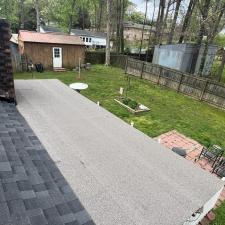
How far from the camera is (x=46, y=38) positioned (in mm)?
22781

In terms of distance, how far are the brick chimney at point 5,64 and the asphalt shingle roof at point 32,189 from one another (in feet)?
7.95

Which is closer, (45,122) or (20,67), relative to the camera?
(45,122)

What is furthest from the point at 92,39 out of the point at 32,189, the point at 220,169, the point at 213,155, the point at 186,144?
the point at 32,189

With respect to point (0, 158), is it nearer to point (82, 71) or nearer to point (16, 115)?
point (16, 115)

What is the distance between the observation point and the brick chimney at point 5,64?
6512mm

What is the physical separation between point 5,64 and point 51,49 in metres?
17.4

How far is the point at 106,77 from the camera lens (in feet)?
74.7

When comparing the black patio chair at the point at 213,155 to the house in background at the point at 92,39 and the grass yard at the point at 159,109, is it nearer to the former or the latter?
the grass yard at the point at 159,109

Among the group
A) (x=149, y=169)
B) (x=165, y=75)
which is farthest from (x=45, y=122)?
(x=165, y=75)

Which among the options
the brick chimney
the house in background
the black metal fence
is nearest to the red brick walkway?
the black metal fence

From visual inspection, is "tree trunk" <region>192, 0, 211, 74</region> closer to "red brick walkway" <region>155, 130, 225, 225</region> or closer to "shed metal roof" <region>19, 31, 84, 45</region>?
"red brick walkway" <region>155, 130, 225, 225</region>

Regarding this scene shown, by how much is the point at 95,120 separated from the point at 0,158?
394cm

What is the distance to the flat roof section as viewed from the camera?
3781mm

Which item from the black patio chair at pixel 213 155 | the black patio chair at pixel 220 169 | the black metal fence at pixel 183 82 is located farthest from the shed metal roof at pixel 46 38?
the black patio chair at pixel 220 169
